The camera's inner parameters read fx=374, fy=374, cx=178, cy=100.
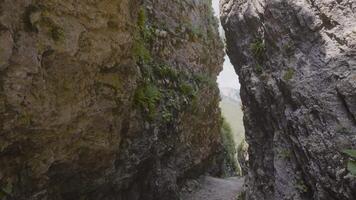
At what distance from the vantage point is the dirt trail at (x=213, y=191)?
46.1 ft

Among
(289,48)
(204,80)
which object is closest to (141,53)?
(289,48)

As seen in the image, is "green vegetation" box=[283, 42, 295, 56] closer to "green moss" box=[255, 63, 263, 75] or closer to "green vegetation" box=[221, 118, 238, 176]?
"green moss" box=[255, 63, 263, 75]

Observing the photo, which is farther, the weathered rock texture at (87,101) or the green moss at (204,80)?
the green moss at (204,80)

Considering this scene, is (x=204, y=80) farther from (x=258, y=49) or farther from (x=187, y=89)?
(x=258, y=49)

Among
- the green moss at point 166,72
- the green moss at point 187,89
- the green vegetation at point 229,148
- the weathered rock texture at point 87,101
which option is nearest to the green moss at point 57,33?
the weathered rock texture at point 87,101

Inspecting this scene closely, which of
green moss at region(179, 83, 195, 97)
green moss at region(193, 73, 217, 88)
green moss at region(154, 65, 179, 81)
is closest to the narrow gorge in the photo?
green moss at region(154, 65, 179, 81)

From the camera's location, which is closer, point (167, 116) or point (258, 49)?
point (258, 49)

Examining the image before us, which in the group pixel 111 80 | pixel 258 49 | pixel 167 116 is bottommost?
pixel 167 116

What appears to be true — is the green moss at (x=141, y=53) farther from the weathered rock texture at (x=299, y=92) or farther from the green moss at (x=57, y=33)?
the green moss at (x=57, y=33)

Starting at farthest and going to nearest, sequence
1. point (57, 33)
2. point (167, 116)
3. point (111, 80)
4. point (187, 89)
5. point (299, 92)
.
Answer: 1. point (187, 89)
2. point (167, 116)
3. point (111, 80)
4. point (299, 92)
5. point (57, 33)

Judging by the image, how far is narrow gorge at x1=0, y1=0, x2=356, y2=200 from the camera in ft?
20.2

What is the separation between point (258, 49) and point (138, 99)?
3.32 metres

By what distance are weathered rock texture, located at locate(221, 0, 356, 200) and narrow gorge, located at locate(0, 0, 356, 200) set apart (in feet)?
0.07

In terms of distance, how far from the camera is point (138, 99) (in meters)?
9.84
